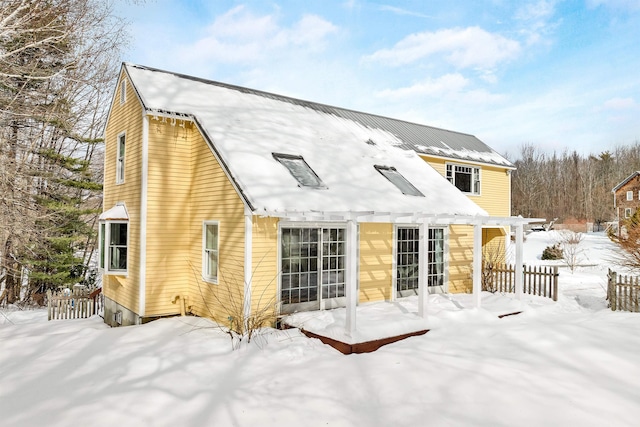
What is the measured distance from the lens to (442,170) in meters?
16.7

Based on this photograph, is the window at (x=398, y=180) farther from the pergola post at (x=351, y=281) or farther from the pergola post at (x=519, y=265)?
the pergola post at (x=351, y=281)

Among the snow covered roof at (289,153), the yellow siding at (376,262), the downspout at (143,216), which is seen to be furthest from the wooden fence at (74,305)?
the yellow siding at (376,262)

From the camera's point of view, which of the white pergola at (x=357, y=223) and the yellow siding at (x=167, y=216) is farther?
Result: the yellow siding at (x=167, y=216)

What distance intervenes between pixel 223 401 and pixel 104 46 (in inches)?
761

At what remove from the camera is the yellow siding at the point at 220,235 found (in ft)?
28.5

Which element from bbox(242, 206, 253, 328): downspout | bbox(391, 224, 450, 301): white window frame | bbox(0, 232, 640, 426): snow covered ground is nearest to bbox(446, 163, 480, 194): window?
bbox(391, 224, 450, 301): white window frame

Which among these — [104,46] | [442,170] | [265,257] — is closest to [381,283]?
[265,257]

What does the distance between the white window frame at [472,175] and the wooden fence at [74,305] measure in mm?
14437

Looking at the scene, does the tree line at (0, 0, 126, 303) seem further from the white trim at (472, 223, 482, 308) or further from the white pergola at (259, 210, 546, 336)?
the white trim at (472, 223, 482, 308)

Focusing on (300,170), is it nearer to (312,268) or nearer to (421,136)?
(312,268)

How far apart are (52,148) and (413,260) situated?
16.8 metres

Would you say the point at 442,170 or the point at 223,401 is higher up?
the point at 442,170

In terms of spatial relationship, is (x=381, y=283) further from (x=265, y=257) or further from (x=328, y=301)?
(x=265, y=257)

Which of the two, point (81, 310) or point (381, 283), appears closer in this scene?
point (381, 283)
